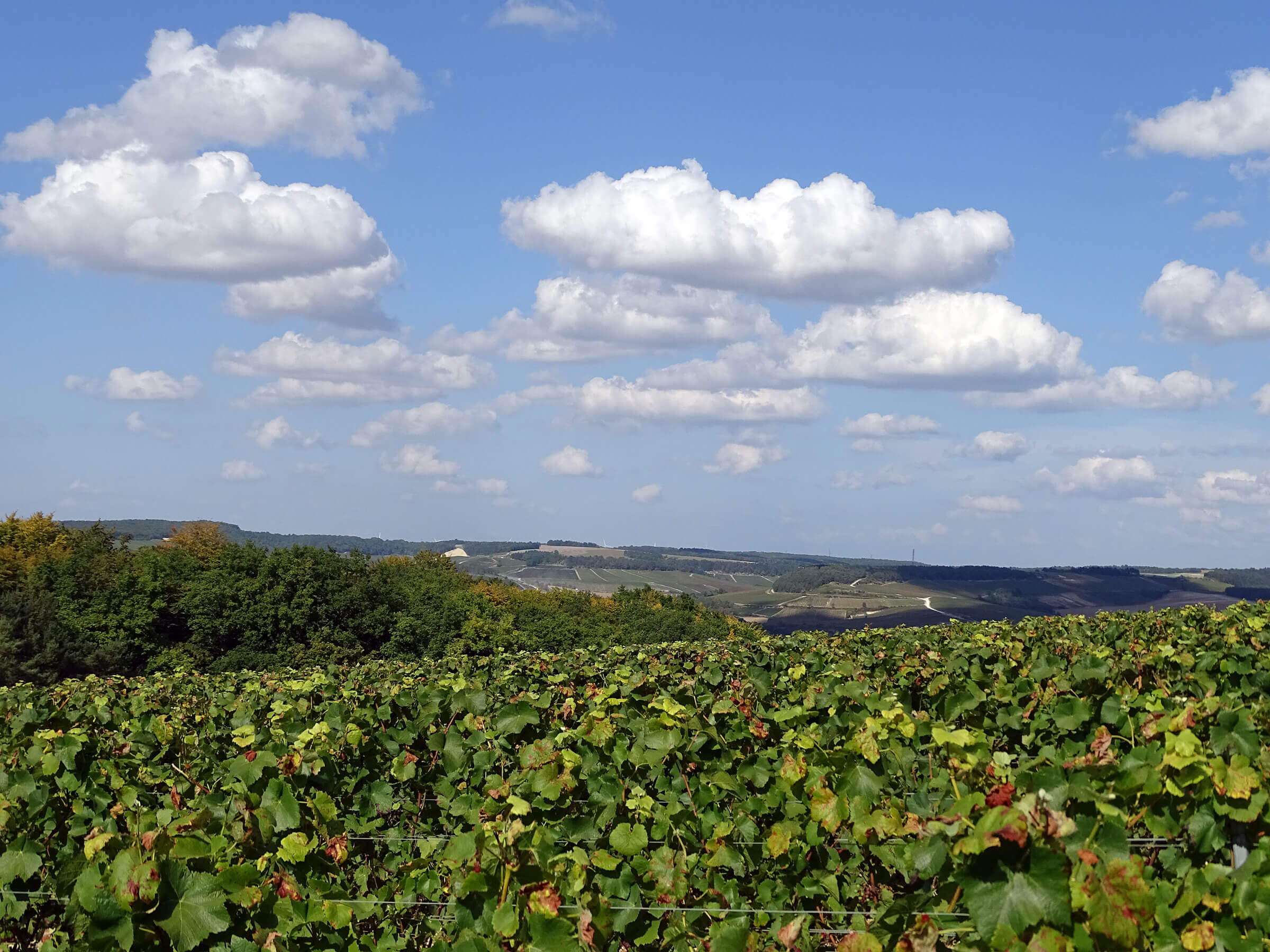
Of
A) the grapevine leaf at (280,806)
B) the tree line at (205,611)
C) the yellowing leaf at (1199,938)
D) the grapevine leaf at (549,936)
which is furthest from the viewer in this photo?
the tree line at (205,611)

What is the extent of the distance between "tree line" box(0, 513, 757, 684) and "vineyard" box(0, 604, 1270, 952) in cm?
5075

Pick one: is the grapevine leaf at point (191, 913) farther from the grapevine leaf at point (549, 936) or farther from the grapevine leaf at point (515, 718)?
the grapevine leaf at point (515, 718)

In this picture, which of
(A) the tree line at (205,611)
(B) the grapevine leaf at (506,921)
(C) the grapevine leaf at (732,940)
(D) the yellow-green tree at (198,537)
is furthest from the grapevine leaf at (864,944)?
(D) the yellow-green tree at (198,537)

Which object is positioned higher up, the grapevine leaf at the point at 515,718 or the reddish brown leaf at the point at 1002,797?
the reddish brown leaf at the point at 1002,797

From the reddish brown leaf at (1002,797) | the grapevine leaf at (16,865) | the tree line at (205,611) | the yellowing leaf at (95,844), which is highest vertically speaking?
the reddish brown leaf at (1002,797)

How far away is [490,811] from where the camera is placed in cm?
509

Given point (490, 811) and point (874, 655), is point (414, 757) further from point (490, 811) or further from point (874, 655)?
point (874, 655)

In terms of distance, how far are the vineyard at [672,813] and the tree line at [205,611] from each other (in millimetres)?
50750

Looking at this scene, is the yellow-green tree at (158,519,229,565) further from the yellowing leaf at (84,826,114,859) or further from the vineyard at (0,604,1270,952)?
the yellowing leaf at (84,826,114,859)

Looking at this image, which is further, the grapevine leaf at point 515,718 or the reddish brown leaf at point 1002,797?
the grapevine leaf at point 515,718

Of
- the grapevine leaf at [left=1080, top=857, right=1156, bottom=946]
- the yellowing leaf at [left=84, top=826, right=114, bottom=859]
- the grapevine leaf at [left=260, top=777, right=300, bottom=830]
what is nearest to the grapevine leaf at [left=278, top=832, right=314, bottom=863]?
the grapevine leaf at [left=260, top=777, right=300, bottom=830]

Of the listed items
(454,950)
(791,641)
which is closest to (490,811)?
(454,950)

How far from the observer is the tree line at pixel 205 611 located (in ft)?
199

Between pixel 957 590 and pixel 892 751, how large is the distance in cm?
18239
